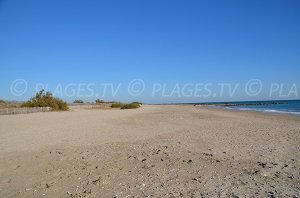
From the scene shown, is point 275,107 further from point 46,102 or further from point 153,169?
point 153,169

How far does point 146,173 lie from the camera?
6406 mm

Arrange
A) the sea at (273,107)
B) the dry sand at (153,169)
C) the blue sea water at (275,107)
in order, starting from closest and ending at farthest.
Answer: the dry sand at (153,169), the blue sea water at (275,107), the sea at (273,107)

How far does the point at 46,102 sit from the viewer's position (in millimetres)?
45938

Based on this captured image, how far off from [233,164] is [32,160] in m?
5.09

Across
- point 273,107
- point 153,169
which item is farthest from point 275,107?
point 153,169

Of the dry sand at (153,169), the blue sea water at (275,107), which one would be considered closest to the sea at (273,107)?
the blue sea water at (275,107)

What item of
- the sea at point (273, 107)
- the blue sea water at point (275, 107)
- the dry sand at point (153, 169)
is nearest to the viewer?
the dry sand at point (153, 169)

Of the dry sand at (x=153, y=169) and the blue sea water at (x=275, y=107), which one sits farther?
the blue sea water at (x=275, y=107)

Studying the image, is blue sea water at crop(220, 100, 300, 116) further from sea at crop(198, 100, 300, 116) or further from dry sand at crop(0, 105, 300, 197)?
dry sand at crop(0, 105, 300, 197)

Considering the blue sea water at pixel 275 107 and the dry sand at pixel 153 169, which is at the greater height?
the blue sea water at pixel 275 107

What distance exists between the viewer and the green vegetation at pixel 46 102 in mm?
45031

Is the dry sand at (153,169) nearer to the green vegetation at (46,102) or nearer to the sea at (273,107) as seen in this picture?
the sea at (273,107)

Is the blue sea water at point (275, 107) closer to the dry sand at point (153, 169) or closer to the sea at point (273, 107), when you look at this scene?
the sea at point (273, 107)

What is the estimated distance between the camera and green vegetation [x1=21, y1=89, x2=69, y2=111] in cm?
4503
